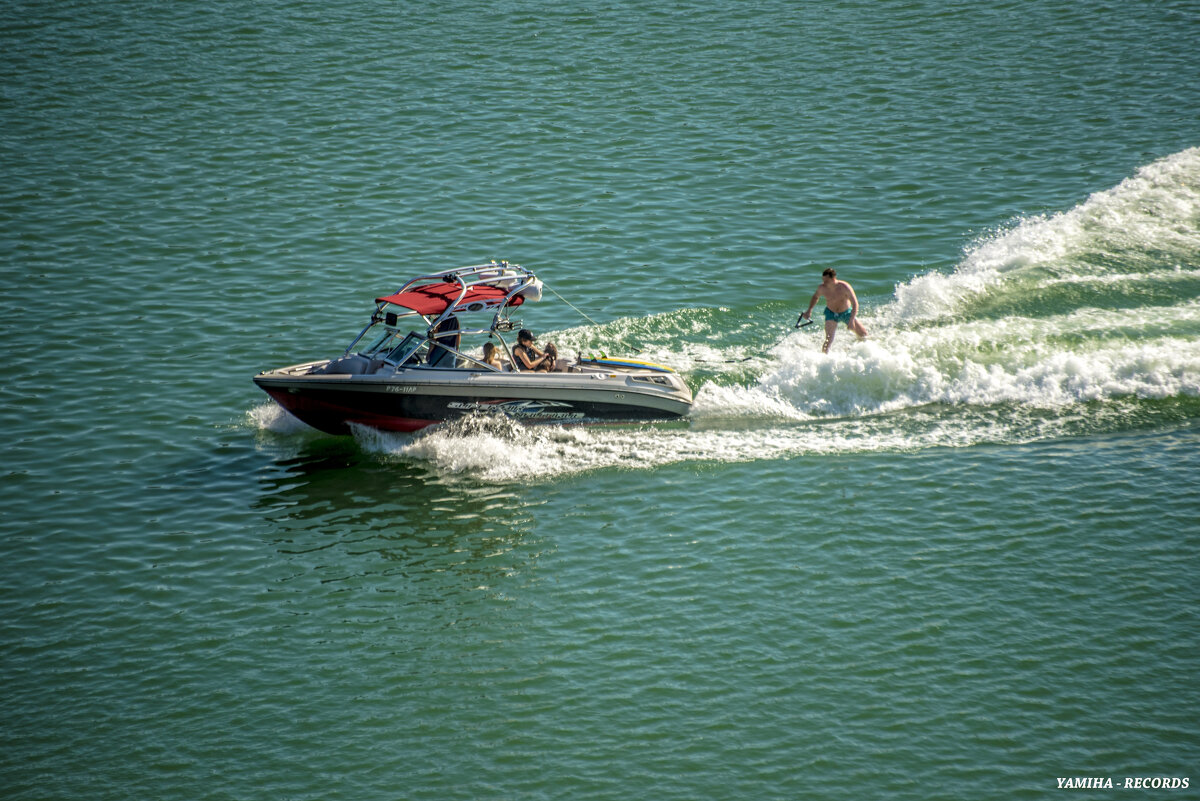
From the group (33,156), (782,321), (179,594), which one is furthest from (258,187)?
(179,594)

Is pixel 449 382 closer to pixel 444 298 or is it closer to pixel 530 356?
pixel 444 298

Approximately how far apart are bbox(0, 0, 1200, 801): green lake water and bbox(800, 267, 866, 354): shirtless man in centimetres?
42

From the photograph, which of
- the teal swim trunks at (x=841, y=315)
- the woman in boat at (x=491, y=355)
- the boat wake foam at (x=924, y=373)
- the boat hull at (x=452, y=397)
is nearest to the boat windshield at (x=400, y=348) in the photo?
the boat hull at (x=452, y=397)

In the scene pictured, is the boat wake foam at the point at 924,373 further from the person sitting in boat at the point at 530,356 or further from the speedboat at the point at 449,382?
the person sitting in boat at the point at 530,356

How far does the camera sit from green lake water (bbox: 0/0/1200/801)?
11.4 m

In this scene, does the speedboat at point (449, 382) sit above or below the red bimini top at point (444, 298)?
below

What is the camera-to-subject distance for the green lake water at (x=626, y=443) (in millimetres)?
11438

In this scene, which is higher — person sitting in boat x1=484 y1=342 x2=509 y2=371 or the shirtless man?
the shirtless man

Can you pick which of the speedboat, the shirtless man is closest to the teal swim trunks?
the shirtless man

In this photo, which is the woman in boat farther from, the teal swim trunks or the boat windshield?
the teal swim trunks

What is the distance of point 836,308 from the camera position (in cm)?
1955

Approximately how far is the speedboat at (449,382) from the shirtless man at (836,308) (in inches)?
133

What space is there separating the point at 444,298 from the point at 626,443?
3641 millimetres

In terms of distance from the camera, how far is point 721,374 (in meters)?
19.0
